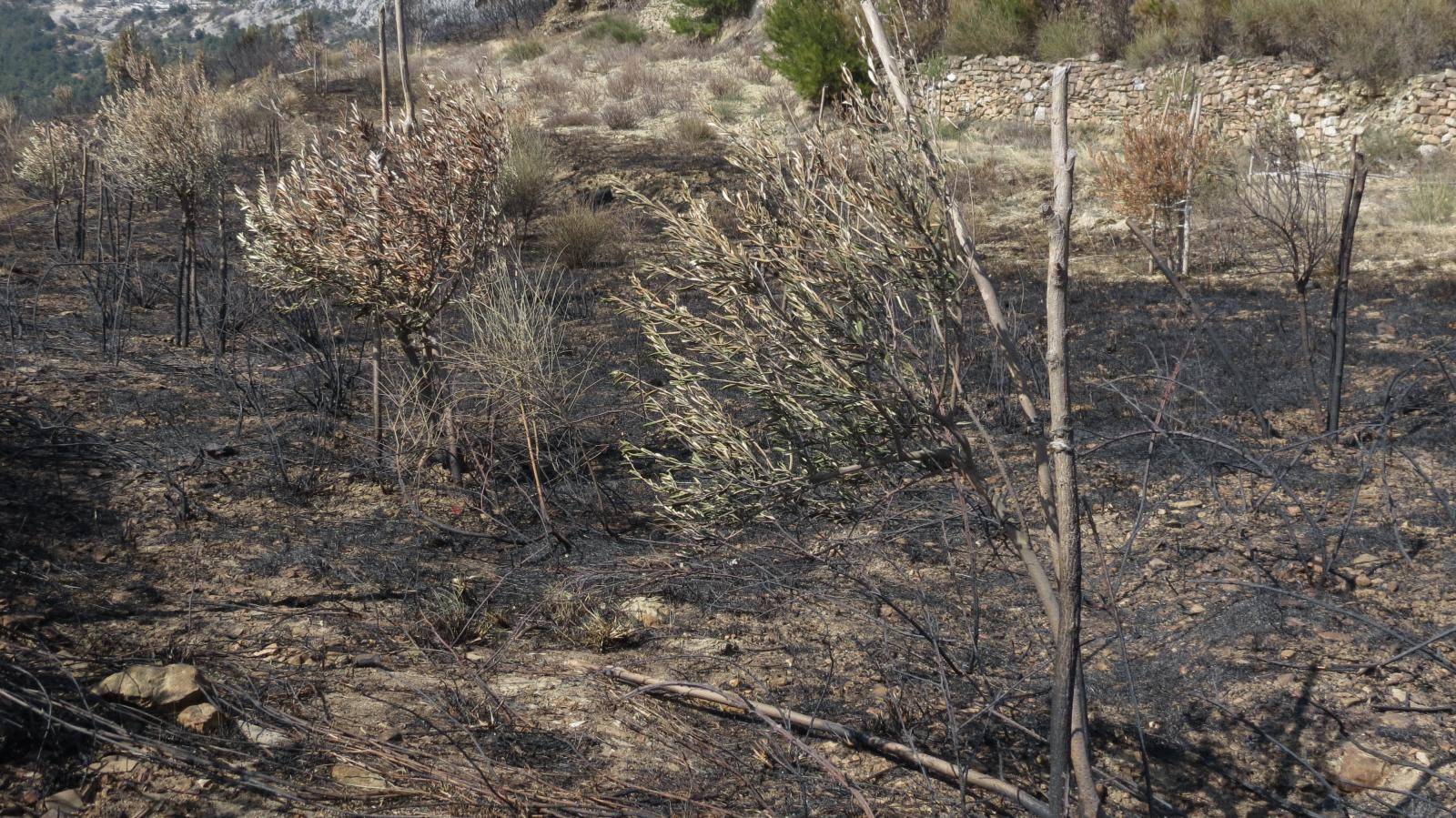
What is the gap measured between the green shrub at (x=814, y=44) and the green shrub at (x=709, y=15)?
10142 millimetres

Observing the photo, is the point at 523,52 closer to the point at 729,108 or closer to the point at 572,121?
the point at 572,121

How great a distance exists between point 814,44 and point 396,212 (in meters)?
13.3

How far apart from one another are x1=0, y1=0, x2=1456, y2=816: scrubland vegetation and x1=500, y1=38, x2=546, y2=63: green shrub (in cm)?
1951

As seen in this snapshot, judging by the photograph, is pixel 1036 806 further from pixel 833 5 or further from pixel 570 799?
pixel 833 5

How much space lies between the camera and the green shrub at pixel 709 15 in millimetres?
27609

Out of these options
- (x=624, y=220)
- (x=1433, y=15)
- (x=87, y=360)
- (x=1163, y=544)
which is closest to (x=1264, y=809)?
(x=1163, y=544)

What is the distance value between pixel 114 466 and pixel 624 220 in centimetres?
800

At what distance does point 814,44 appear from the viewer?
1695 cm

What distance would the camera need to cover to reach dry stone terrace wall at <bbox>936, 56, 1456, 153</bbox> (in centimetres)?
1277

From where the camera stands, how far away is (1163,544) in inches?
189

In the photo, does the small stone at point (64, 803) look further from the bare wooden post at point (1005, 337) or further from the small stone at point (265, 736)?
the bare wooden post at point (1005, 337)

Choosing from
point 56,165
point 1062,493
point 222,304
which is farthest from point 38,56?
point 1062,493

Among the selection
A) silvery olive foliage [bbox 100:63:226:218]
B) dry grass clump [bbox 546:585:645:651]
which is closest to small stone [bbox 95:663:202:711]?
dry grass clump [bbox 546:585:645:651]

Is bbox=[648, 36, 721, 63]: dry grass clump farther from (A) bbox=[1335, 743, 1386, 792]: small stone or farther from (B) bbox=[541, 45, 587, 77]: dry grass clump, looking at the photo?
(A) bbox=[1335, 743, 1386, 792]: small stone
